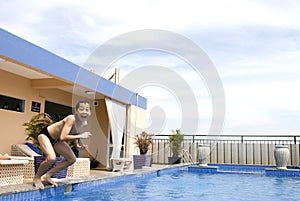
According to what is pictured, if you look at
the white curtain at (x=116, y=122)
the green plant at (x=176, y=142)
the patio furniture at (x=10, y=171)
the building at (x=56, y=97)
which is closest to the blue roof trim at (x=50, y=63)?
the building at (x=56, y=97)

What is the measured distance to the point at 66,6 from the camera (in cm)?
759

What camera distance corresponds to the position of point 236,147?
13.3m

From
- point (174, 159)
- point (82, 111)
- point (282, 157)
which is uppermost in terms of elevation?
point (82, 111)

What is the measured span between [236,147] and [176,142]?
2804 mm

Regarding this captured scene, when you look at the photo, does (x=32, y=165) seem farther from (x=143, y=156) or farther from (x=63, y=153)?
(x=143, y=156)

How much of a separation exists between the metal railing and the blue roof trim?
181 inches

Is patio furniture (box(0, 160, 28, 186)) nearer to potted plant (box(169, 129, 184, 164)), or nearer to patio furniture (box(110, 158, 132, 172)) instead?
patio furniture (box(110, 158, 132, 172))

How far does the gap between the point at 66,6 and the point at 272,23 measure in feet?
17.3

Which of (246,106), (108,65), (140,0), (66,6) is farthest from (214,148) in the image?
(66,6)

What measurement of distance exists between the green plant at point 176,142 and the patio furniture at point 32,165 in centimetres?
615

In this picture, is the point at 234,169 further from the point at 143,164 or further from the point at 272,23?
the point at 272,23

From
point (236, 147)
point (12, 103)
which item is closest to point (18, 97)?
point (12, 103)

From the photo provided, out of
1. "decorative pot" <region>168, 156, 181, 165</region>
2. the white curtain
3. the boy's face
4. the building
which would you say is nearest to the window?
the building

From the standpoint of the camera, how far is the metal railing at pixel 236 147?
12.8m
